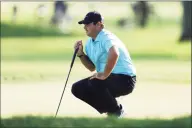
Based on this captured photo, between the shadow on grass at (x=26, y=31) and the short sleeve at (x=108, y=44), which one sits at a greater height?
the short sleeve at (x=108, y=44)

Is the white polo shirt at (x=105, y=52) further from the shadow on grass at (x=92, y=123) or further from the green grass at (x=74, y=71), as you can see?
the green grass at (x=74, y=71)

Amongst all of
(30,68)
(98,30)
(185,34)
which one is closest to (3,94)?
(30,68)

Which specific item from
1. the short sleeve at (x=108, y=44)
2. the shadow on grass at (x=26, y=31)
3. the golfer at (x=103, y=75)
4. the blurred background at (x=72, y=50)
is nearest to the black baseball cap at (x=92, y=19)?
the golfer at (x=103, y=75)

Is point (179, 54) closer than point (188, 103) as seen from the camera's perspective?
No

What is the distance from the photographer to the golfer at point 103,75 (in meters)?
6.37

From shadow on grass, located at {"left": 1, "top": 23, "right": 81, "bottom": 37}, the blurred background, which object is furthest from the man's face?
shadow on grass, located at {"left": 1, "top": 23, "right": 81, "bottom": 37}

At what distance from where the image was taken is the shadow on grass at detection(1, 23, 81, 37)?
15.2 m

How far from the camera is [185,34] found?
18.2 meters

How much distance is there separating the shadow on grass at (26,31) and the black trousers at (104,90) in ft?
28.0

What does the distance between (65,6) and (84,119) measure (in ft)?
37.1

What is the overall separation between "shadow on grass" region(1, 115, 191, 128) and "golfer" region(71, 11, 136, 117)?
1.37 meters

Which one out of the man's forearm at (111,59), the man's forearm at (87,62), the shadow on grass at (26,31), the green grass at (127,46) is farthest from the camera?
the green grass at (127,46)

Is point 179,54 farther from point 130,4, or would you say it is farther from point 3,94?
point 3,94

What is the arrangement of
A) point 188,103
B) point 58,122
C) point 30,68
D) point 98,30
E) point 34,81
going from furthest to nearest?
point 30,68 < point 34,81 < point 188,103 < point 98,30 < point 58,122
